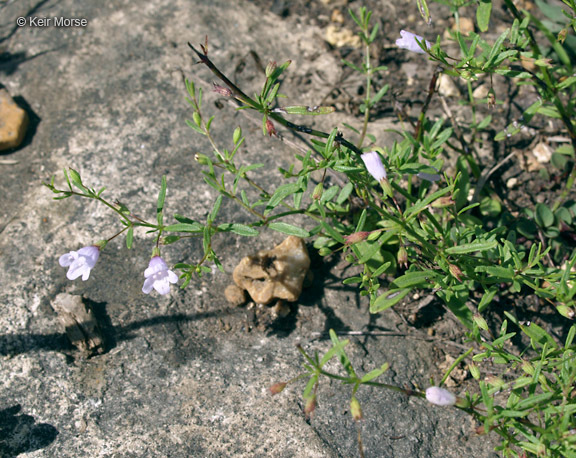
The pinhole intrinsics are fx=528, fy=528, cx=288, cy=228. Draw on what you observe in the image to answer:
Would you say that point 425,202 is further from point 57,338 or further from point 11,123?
point 11,123

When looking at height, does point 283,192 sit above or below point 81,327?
above

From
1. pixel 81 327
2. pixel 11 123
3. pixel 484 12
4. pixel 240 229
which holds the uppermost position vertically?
pixel 11 123

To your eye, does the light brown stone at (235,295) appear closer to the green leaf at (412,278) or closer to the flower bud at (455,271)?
the green leaf at (412,278)

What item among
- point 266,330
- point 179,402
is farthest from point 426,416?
point 179,402

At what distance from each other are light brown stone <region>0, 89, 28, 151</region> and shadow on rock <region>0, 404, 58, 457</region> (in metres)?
1.86

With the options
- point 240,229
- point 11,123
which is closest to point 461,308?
point 240,229

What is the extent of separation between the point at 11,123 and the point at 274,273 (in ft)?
7.30

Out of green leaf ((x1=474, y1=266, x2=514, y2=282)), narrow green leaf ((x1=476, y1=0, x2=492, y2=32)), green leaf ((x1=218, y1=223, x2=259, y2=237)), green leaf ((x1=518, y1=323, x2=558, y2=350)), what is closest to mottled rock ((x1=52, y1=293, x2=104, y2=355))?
green leaf ((x1=218, y1=223, x2=259, y2=237))

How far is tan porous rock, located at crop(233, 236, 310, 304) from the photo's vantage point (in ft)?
9.78

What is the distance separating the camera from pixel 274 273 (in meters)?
3.01

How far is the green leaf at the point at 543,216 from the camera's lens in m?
3.22

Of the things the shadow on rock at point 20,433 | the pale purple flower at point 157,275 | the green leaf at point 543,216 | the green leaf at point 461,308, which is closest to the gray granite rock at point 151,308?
the shadow on rock at point 20,433

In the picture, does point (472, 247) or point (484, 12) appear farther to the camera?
point (484, 12)

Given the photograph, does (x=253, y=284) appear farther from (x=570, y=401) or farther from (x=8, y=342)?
(x=570, y=401)
